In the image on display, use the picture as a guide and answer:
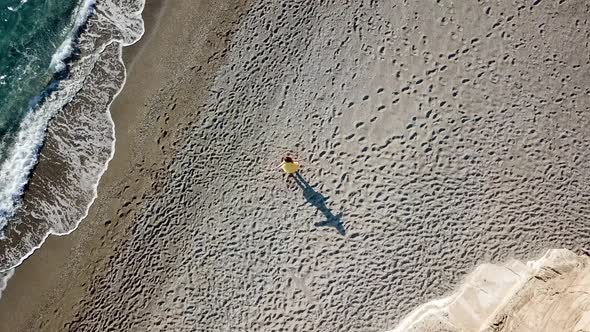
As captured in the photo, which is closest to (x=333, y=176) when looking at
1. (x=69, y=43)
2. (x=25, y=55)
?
(x=69, y=43)

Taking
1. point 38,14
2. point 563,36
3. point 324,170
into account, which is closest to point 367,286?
point 324,170

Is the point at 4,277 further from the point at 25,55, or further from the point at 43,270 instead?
the point at 25,55

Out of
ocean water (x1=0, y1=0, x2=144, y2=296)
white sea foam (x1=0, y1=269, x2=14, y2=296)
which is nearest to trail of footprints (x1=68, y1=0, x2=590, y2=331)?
white sea foam (x1=0, y1=269, x2=14, y2=296)

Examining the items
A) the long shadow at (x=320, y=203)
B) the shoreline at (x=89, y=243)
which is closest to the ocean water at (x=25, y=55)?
the shoreline at (x=89, y=243)

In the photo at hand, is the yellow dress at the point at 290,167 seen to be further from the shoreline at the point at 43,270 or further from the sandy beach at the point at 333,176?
the shoreline at the point at 43,270

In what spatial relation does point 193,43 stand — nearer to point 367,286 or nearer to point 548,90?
point 367,286

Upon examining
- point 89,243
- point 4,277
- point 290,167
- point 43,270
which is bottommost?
point 290,167
